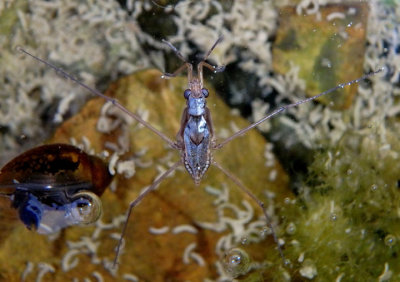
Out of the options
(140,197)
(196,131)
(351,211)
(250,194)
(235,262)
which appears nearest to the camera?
(196,131)

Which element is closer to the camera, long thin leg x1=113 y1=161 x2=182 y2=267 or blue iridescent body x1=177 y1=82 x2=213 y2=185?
blue iridescent body x1=177 y1=82 x2=213 y2=185

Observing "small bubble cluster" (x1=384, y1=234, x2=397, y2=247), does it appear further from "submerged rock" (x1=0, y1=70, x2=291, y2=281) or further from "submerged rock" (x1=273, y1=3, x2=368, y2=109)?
"submerged rock" (x1=273, y1=3, x2=368, y2=109)

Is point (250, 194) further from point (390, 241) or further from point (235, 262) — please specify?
point (390, 241)

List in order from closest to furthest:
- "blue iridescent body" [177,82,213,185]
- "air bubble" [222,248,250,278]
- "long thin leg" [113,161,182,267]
Answer: "blue iridescent body" [177,82,213,185], "long thin leg" [113,161,182,267], "air bubble" [222,248,250,278]

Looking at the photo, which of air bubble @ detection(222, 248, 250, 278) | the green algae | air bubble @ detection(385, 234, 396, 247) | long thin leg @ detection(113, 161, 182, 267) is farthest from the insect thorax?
air bubble @ detection(385, 234, 396, 247)

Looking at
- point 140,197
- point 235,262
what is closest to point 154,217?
point 140,197

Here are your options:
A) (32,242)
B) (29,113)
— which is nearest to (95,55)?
(29,113)

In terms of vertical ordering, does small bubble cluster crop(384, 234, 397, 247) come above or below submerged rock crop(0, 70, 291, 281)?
below

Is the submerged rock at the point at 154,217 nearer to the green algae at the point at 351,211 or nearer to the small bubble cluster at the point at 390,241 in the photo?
the green algae at the point at 351,211

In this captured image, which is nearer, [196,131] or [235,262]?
[196,131]
